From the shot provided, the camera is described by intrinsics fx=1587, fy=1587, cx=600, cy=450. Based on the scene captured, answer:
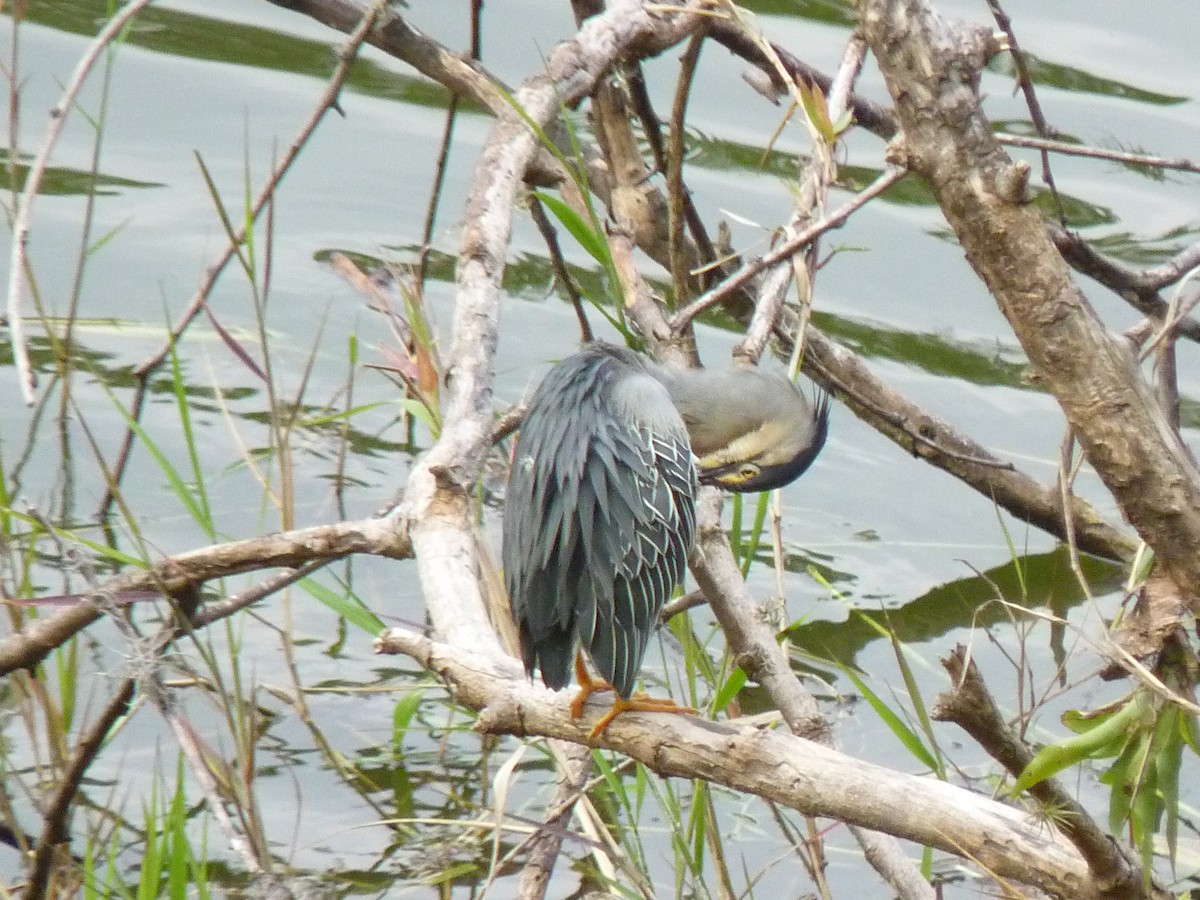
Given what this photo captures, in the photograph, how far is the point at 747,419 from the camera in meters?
3.65

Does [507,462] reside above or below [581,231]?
below

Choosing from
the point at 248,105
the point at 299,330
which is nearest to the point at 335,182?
the point at 248,105

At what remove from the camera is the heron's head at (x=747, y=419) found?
3.59m

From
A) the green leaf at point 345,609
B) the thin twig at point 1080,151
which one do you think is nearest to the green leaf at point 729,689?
the green leaf at point 345,609

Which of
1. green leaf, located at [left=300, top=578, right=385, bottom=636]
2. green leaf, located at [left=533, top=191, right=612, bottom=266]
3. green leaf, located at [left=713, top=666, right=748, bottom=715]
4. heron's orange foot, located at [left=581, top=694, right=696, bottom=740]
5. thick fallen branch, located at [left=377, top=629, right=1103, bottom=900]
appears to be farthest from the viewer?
green leaf, located at [left=300, top=578, right=385, bottom=636]

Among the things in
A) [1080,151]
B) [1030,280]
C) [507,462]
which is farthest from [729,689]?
[507,462]

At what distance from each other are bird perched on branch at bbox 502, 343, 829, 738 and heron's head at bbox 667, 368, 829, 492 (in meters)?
0.25

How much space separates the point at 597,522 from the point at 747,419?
0.65 metres

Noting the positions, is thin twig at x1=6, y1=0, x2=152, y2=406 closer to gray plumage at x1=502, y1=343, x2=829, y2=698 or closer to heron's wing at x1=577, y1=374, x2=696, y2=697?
gray plumage at x1=502, y1=343, x2=829, y2=698

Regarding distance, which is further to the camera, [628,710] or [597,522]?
[597,522]

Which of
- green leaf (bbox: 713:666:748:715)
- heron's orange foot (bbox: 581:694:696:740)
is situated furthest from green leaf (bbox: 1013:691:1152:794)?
green leaf (bbox: 713:666:748:715)

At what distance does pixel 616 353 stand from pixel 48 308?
3.07 m

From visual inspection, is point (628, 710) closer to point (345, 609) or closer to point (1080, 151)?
point (345, 609)

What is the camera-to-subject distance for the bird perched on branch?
122 inches
